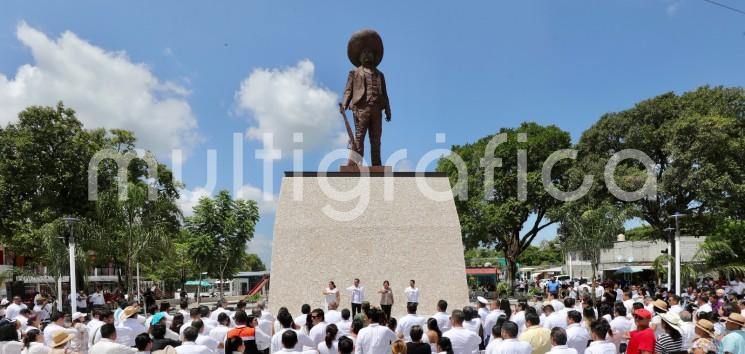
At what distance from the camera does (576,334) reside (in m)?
6.86

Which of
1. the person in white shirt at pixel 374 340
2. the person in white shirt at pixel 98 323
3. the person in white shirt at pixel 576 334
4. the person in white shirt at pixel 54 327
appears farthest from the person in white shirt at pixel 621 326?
the person in white shirt at pixel 54 327

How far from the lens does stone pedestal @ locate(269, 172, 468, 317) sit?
1377 cm

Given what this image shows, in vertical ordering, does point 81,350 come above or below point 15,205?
below

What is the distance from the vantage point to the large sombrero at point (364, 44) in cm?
1570

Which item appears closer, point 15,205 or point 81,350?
point 81,350

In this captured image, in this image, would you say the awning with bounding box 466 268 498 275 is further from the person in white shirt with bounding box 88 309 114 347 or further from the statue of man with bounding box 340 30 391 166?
the person in white shirt with bounding box 88 309 114 347

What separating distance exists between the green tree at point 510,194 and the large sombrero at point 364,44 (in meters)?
16.5

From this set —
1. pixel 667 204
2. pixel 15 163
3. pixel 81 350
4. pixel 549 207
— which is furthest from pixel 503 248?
pixel 81 350

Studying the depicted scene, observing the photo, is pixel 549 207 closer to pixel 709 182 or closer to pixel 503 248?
pixel 503 248

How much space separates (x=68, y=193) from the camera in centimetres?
2736

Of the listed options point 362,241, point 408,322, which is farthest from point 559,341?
point 362,241

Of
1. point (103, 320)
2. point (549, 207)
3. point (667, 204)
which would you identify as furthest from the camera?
point (549, 207)

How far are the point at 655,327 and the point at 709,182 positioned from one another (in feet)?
65.3

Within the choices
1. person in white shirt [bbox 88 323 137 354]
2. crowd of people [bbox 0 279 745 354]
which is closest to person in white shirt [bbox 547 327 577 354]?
crowd of people [bbox 0 279 745 354]
